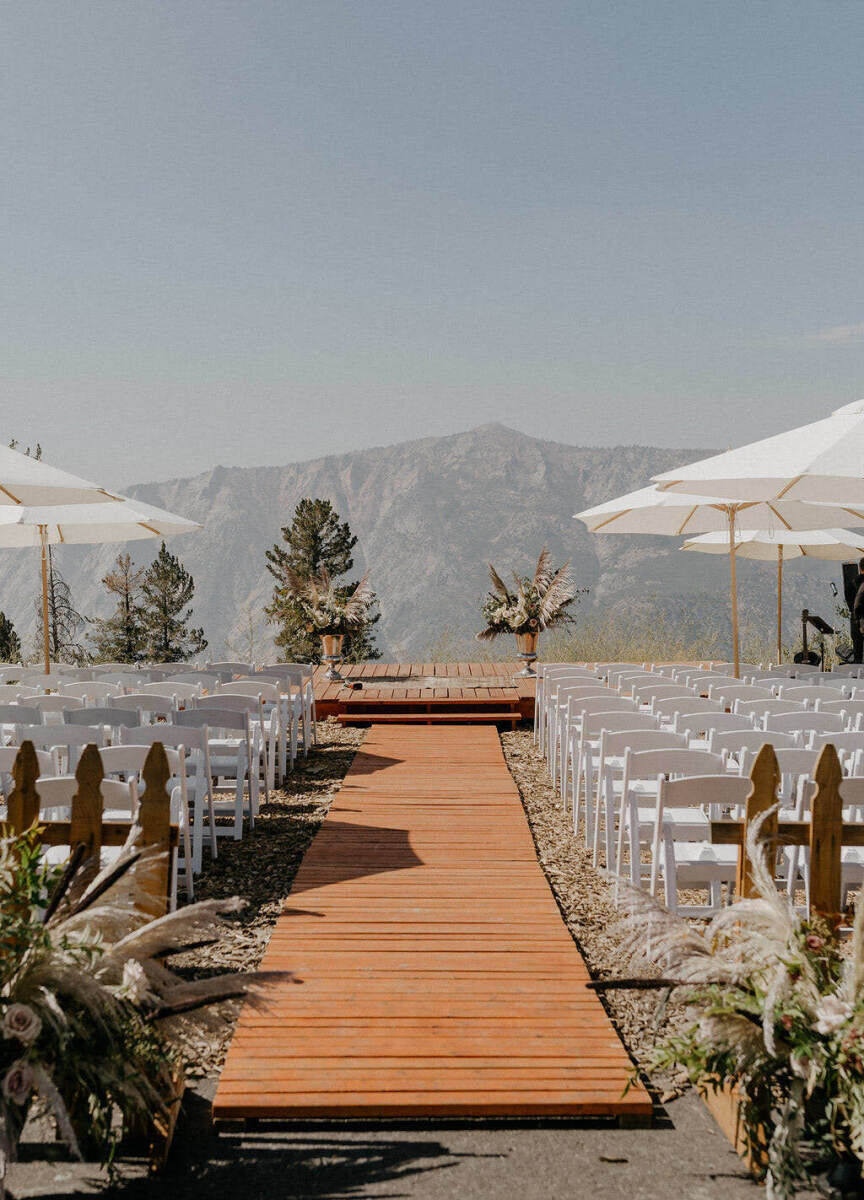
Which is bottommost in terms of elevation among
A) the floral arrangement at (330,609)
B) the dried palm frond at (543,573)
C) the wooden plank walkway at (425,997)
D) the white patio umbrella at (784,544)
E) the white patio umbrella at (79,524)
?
the wooden plank walkway at (425,997)

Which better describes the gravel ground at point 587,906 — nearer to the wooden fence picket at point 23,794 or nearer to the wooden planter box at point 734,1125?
the wooden planter box at point 734,1125

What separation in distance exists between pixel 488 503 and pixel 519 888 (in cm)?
12811

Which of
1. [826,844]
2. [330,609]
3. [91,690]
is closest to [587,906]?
[826,844]

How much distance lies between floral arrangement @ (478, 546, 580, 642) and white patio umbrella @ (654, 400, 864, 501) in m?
4.88

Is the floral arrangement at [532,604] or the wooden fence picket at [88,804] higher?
the floral arrangement at [532,604]

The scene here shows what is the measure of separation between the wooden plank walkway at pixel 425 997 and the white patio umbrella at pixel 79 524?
6.29 metres

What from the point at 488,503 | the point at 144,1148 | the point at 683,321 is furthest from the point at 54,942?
the point at 488,503

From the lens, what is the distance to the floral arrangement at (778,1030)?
2486mm

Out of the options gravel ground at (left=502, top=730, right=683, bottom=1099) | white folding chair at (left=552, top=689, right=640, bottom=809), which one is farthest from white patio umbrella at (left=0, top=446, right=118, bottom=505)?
gravel ground at (left=502, top=730, right=683, bottom=1099)

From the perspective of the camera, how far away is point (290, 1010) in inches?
149

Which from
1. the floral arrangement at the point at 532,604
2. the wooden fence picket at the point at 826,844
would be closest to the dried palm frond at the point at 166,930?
the wooden fence picket at the point at 826,844

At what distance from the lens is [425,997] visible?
3.92 meters

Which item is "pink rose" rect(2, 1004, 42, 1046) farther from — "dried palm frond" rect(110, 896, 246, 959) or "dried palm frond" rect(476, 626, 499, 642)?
"dried palm frond" rect(476, 626, 499, 642)

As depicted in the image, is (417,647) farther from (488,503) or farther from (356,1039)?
(356,1039)
